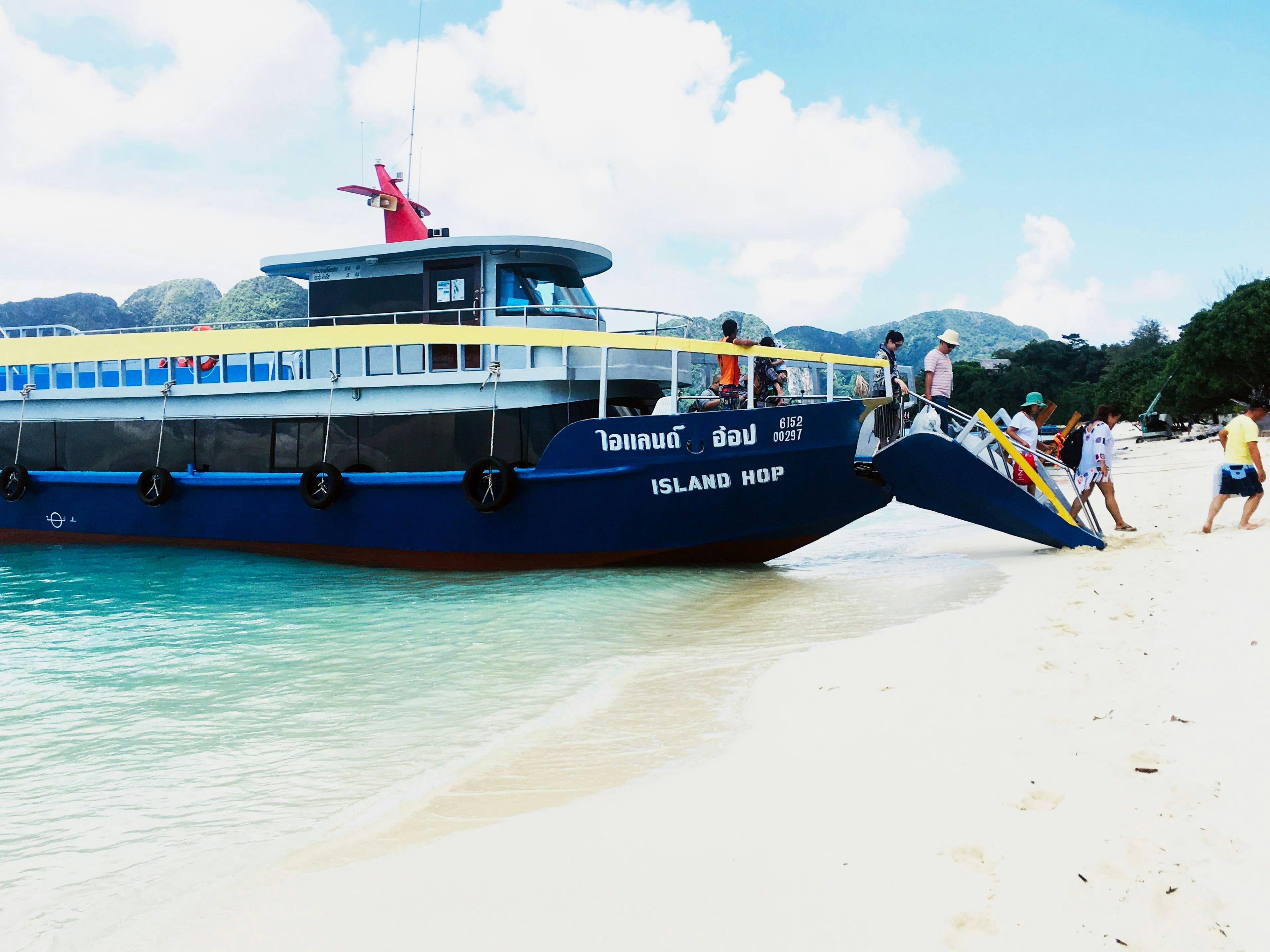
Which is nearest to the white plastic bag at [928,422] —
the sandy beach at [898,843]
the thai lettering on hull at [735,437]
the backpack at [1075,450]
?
the thai lettering on hull at [735,437]

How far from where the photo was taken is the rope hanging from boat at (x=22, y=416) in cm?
1384

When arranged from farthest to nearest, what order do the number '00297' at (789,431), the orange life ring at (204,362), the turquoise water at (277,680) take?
the orange life ring at (204,362)
the number '00297' at (789,431)
the turquoise water at (277,680)

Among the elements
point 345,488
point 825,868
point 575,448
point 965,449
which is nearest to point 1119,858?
point 825,868

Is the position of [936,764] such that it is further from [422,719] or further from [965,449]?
[965,449]

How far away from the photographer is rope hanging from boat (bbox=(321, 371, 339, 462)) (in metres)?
11.5

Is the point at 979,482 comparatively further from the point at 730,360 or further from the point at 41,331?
the point at 41,331

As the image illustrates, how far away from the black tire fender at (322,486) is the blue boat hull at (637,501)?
0.16 m

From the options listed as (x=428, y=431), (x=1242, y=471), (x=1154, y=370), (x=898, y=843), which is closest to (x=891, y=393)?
(x=1242, y=471)

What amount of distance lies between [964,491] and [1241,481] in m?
2.83

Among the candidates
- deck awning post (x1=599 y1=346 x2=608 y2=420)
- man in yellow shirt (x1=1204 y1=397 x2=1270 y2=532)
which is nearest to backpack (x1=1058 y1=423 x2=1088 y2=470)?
man in yellow shirt (x1=1204 y1=397 x2=1270 y2=532)

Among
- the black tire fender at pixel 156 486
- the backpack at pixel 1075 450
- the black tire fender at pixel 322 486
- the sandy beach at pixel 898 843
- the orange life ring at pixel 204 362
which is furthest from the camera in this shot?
the orange life ring at pixel 204 362

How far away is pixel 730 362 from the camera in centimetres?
1077

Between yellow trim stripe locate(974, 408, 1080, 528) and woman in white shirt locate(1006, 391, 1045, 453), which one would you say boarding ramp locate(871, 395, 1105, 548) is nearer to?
yellow trim stripe locate(974, 408, 1080, 528)

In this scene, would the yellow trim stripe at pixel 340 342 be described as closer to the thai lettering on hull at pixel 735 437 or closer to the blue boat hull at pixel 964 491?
the thai lettering on hull at pixel 735 437
